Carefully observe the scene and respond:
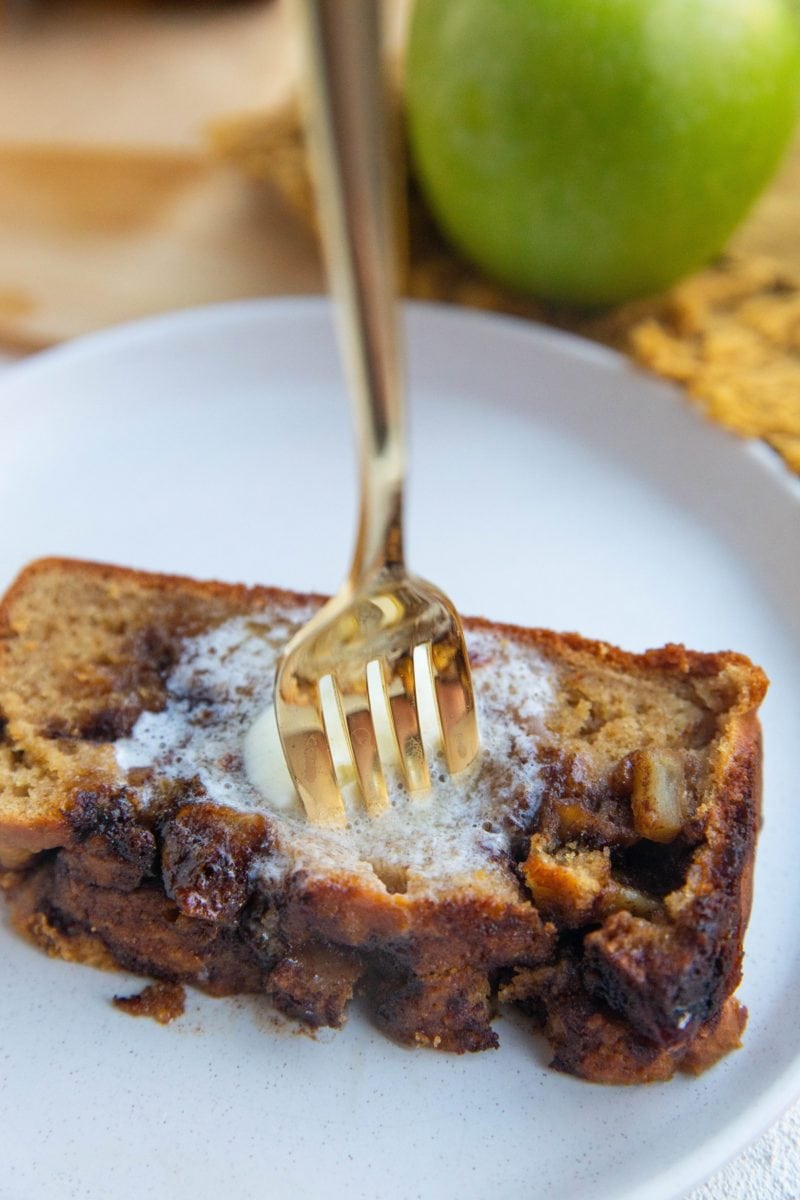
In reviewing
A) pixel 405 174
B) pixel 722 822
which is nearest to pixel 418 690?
pixel 722 822

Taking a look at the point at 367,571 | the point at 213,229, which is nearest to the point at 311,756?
the point at 367,571

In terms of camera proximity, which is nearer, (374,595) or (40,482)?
(374,595)

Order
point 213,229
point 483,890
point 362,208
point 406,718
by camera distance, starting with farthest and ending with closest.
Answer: point 213,229 < point 406,718 < point 483,890 < point 362,208

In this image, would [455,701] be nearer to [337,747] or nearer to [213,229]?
[337,747]

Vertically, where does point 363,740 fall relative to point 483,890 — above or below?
above

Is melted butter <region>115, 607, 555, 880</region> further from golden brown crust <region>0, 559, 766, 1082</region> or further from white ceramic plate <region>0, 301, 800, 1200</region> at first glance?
white ceramic plate <region>0, 301, 800, 1200</region>

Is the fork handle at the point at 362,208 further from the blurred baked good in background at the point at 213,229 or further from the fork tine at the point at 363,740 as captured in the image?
the blurred baked good in background at the point at 213,229

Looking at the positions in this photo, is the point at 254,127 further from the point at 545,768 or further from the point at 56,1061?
the point at 56,1061
